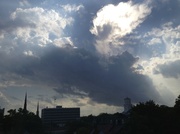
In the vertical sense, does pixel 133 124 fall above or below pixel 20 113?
below

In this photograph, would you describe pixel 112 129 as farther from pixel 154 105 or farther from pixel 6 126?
pixel 6 126

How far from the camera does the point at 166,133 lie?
6550 centimetres

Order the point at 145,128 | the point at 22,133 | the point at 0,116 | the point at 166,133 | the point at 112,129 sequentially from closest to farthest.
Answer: the point at 145,128 → the point at 166,133 → the point at 0,116 → the point at 112,129 → the point at 22,133

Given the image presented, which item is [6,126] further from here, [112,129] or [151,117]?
[151,117]

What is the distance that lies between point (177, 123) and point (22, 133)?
282ft

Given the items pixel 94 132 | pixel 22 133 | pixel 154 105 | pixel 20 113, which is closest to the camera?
pixel 154 105

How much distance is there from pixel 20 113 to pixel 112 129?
64645 mm

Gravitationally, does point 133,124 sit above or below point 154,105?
below

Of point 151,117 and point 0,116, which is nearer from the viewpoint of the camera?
point 151,117

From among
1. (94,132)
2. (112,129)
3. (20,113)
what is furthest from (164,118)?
(20,113)

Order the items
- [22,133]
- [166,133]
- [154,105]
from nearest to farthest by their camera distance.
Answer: [166,133] < [154,105] < [22,133]

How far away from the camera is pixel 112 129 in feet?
305

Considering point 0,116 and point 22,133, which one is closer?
point 0,116

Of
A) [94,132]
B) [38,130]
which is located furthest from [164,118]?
[38,130]
